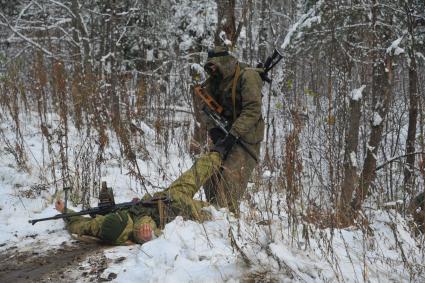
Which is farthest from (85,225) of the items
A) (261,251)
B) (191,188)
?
(261,251)

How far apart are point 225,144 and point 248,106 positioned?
40 centimetres

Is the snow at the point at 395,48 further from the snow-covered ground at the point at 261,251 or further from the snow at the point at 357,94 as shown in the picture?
the snow-covered ground at the point at 261,251

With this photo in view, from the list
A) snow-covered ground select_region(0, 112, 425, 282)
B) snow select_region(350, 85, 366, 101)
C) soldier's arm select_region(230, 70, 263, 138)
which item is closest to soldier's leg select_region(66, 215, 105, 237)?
snow-covered ground select_region(0, 112, 425, 282)

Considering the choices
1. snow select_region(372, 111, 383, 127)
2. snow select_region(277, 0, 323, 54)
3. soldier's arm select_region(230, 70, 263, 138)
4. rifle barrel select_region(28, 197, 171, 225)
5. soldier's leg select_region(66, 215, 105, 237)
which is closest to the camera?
soldier's leg select_region(66, 215, 105, 237)

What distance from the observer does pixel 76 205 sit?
436 cm

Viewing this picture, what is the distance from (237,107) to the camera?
4.20 metres

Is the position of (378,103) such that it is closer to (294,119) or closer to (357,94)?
(357,94)

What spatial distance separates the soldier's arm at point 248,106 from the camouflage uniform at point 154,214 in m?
0.31

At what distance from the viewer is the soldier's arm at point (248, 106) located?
3936mm

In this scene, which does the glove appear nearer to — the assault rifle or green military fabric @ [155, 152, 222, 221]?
green military fabric @ [155, 152, 222, 221]

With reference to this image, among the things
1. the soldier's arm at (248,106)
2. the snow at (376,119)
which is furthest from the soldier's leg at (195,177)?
the snow at (376,119)

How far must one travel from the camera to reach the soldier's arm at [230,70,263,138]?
12.9 feet

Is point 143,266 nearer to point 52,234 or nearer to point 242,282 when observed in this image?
point 242,282

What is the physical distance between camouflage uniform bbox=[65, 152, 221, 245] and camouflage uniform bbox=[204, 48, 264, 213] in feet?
0.77
